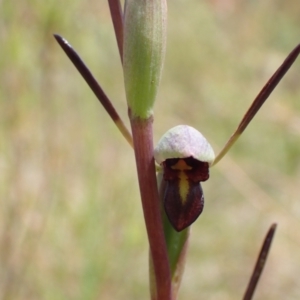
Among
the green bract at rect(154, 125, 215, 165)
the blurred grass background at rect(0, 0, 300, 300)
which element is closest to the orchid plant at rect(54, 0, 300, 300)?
the green bract at rect(154, 125, 215, 165)

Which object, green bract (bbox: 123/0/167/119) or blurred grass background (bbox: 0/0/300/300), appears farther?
blurred grass background (bbox: 0/0/300/300)

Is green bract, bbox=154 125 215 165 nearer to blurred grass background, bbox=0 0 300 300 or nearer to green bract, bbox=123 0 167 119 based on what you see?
green bract, bbox=123 0 167 119

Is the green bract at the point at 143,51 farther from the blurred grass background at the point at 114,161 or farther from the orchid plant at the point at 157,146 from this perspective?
the blurred grass background at the point at 114,161

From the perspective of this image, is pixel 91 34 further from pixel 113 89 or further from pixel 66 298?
pixel 66 298

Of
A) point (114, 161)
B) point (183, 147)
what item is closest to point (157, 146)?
point (183, 147)

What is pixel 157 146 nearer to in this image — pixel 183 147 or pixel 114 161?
pixel 183 147

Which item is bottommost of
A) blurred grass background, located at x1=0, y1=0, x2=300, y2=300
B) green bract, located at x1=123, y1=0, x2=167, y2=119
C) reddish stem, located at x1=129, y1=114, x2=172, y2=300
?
reddish stem, located at x1=129, y1=114, x2=172, y2=300

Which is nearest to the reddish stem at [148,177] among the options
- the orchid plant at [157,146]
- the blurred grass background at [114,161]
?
the orchid plant at [157,146]

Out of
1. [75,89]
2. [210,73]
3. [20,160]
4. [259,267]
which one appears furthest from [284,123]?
[259,267]
